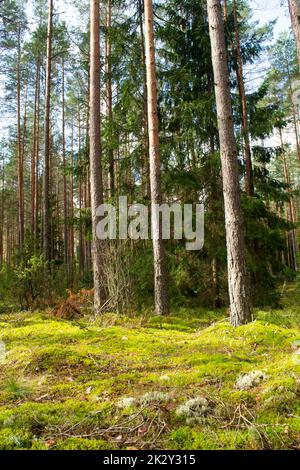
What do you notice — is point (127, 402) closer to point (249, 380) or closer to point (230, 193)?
point (249, 380)

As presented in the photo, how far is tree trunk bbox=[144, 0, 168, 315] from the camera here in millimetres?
7680

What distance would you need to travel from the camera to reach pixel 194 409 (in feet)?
8.73

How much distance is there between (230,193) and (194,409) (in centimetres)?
385

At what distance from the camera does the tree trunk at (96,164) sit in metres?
7.75

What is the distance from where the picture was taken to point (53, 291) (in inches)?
411

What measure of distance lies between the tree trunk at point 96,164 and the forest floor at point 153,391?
2304mm

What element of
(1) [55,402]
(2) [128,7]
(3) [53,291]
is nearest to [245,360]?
(1) [55,402]

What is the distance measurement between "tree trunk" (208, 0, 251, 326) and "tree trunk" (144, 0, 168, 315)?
225 cm

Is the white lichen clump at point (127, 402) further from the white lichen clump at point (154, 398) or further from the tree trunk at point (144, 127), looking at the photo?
the tree trunk at point (144, 127)

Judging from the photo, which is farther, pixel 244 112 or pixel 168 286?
pixel 244 112

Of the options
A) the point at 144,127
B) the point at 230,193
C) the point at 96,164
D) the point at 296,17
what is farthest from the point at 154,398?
the point at 144,127

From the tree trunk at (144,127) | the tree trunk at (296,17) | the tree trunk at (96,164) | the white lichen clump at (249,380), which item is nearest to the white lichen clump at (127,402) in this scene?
the white lichen clump at (249,380)
